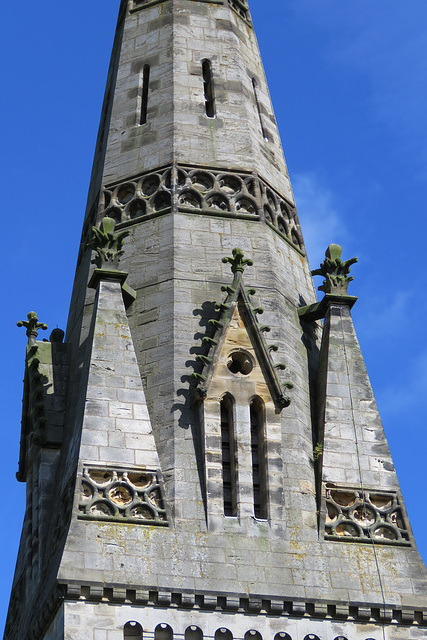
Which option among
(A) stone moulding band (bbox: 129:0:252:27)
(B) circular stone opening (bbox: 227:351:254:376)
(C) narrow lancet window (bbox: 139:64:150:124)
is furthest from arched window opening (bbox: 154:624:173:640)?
(A) stone moulding band (bbox: 129:0:252:27)

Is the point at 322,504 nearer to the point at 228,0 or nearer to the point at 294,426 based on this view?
the point at 294,426

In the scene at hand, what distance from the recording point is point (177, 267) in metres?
33.8

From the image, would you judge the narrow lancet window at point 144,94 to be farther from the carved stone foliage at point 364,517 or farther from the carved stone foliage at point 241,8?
the carved stone foliage at point 364,517

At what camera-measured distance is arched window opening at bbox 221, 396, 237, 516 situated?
3064 centimetres

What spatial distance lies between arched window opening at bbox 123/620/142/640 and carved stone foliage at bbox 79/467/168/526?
193cm

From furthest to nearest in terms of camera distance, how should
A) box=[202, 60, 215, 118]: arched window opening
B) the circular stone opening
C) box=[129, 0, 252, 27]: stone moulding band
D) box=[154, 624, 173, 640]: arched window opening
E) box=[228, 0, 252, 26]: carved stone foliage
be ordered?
box=[228, 0, 252, 26]: carved stone foliage < box=[129, 0, 252, 27]: stone moulding band < box=[202, 60, 215, 118]: arched window opening < the circular stone opening < box=[154, 624, 173, 640]: arched window opening

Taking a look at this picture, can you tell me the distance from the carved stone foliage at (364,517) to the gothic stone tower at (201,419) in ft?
0.09

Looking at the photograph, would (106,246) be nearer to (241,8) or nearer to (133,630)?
(133,630)

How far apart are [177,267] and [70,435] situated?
388 centimetres

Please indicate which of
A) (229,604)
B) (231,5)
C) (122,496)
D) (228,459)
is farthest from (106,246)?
(231,5)

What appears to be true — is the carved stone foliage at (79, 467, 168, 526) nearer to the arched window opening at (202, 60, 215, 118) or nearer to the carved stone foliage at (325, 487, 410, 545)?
the carved stone foliage at (325, 487, 410, 545)

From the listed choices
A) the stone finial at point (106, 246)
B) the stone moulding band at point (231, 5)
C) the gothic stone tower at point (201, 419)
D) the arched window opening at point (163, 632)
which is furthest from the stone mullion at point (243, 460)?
the stone moulding band at point (231, 5)

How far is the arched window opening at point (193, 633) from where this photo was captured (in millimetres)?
28531

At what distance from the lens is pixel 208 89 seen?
123 ft
